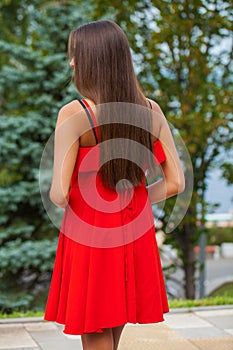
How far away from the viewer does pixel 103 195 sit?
8.61 ft

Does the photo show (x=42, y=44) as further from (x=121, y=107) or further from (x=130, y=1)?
(x=121, y=107)

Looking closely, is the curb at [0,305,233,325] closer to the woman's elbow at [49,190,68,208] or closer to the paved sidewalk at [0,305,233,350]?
the paved sidewalk at [0,305,233,350]

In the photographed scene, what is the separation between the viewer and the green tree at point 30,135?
702 cm

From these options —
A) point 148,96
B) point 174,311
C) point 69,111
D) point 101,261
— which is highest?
point 69,111

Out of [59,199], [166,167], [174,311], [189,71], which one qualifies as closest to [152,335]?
[174,311]

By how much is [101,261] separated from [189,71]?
4.74 m

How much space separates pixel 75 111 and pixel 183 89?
470 centimetres

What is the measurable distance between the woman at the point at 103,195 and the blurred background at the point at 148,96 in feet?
13.1

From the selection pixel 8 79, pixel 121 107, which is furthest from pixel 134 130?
pixel 8 79

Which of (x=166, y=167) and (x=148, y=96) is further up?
(x=166, y=167)

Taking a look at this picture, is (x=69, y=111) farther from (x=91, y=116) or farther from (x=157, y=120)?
(x=157, y=120)

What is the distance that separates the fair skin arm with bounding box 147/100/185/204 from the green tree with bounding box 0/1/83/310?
157 inches

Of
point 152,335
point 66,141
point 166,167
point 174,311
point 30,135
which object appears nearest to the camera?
point 66,141

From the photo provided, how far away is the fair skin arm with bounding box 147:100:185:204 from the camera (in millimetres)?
2707
